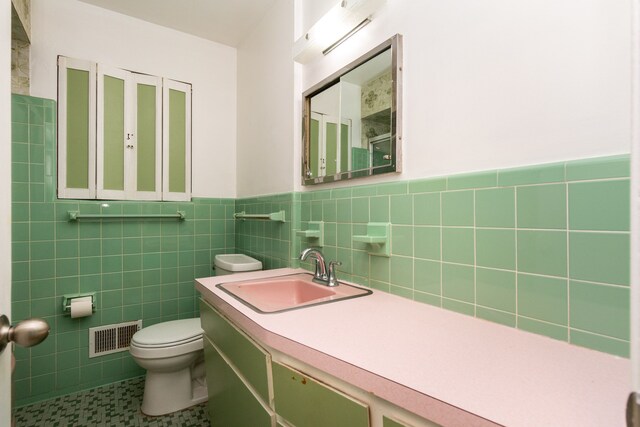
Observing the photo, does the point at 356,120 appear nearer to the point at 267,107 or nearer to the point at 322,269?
the point at 322,269

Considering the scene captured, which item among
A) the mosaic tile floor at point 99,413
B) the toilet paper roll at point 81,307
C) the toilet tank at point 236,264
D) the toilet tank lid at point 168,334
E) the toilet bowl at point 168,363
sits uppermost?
the toilet tank at point 236,264

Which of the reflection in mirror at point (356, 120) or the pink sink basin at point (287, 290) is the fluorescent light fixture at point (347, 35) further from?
the pink sink basin at point (287, 290)

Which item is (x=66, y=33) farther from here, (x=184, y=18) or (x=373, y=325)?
(x=373, y=325)

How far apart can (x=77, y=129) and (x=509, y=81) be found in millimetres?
2355

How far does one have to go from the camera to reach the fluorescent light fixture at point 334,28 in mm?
1202

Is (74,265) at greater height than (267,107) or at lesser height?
lesser

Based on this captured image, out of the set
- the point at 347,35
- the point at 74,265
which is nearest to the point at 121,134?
the point at 74,265

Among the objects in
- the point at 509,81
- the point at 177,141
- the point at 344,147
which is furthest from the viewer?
the point at 177,141

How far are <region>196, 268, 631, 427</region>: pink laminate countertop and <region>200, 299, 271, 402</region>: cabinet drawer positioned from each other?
0.07m

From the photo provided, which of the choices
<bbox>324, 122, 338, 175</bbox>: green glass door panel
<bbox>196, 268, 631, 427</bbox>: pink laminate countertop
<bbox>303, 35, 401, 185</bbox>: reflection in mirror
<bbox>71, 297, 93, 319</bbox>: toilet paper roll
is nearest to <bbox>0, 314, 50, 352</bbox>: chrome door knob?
<bbox>196, 268, 631, 427</bbox>: pink laminate countertop

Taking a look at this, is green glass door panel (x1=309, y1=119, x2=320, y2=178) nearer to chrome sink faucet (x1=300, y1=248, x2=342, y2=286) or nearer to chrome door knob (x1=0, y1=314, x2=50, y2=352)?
chrome sink faucet (x1=300, y1=248, x2=342, y2=286)

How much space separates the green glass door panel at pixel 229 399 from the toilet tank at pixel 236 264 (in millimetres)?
529

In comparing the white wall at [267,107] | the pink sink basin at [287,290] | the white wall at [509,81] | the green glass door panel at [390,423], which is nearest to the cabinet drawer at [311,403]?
the green glass door panel at [390,423]

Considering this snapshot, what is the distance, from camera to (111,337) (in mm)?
1978
